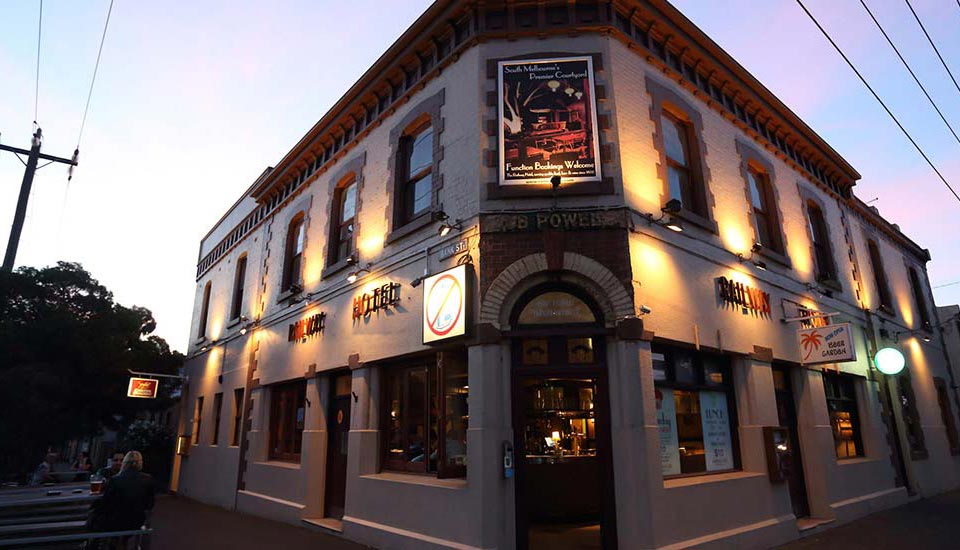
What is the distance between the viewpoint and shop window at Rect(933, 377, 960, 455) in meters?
16.5

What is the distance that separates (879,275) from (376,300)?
15.5 m

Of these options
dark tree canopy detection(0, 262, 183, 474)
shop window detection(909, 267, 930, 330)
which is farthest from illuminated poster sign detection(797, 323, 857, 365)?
dark tree canopy detection(0, 262, 183, 474)

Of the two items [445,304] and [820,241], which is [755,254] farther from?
[445,304]

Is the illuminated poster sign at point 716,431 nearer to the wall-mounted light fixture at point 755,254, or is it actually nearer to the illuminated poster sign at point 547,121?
the wall-mounted light fixture at point 755,254

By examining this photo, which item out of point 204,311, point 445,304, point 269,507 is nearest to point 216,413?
point 204,311

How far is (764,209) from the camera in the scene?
12.0 meters

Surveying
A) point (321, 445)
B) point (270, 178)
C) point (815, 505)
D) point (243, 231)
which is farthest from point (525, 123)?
point (243, 231)

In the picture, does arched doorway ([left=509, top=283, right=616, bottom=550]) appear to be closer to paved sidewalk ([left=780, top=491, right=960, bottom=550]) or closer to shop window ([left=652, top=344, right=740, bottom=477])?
shop window ([left=652, top=344, right=740, bottom=477])

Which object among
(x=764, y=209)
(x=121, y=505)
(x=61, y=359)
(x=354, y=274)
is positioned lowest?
(x=121, y=505)

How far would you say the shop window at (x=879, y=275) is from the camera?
1595 cm

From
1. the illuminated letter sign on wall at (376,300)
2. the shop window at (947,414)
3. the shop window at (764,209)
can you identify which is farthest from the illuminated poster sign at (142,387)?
the shop window at (947,414)

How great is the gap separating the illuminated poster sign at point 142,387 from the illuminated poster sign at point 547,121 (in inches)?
662

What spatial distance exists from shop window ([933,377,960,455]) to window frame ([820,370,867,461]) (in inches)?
252

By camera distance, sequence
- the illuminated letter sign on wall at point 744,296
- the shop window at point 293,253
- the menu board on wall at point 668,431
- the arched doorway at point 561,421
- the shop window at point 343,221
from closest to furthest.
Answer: the arched doorway at point 561,421
the menu board on wall at point 668,431
the illuminated letter sign on wall at point 744,296
the shop window at point 343,221
the shop window at point 293,253
